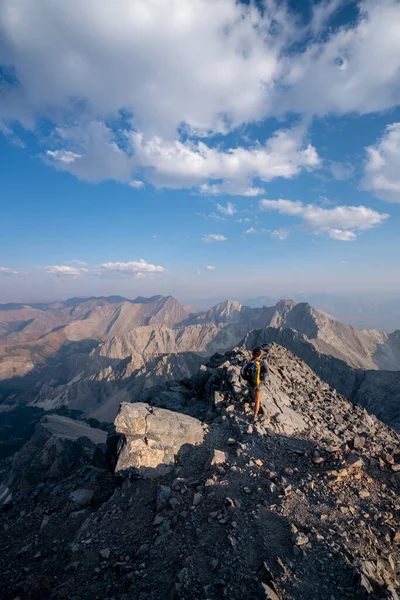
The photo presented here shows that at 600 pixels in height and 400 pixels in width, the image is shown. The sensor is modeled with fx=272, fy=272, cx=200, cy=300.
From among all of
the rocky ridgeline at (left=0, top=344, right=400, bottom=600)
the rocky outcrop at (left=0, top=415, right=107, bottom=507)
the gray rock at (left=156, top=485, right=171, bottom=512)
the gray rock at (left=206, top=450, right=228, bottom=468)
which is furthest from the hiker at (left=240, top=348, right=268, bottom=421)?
the rocky outcrop at (left=0, top=415, right=107, bottom=507)

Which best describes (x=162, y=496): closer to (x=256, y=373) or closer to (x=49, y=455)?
(x=256, y=373)

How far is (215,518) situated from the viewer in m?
6.80

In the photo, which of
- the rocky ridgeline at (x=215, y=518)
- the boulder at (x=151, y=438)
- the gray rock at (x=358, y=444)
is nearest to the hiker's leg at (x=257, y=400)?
the rocky ridgeline at (x=215, y=518)

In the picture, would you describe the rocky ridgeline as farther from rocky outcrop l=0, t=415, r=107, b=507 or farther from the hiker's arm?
rocky outcrop l=0, t=415, r=107, b=507

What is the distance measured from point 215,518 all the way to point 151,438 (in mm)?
4193

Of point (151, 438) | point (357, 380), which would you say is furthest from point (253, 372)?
point (357, 380)

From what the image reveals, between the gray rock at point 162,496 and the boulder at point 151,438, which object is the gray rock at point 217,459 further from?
the gray rock at point 162,496

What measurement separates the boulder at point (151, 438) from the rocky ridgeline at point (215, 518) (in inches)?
1.5

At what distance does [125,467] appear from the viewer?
9398 millimetres

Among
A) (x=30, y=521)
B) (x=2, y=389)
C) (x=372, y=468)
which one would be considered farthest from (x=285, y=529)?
(x=2, y=389)

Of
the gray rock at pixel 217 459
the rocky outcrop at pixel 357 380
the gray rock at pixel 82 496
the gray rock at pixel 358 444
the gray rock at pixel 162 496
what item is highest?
the gray rock at pixel 358 444

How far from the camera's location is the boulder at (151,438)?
372 inches

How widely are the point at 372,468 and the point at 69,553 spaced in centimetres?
904

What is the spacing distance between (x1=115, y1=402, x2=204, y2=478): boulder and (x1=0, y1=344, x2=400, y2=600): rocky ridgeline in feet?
0.13
